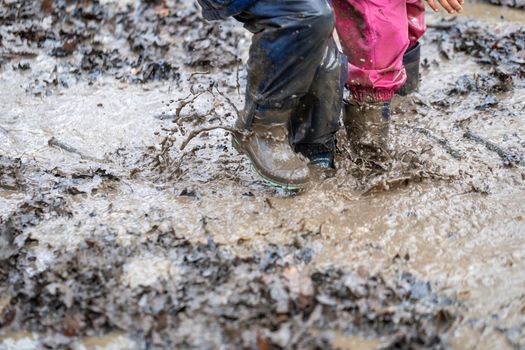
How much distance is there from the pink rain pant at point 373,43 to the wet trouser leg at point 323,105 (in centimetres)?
15

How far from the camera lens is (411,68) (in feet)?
13.6

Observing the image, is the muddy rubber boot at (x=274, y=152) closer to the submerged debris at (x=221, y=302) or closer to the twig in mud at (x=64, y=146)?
the submerged debris at (x=221, y=302)

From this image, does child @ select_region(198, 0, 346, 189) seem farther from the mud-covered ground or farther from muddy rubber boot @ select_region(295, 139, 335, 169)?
the mud-covered ground

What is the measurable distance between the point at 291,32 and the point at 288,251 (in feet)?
3.15

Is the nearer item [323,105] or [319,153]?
[323,105]

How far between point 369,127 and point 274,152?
Answer: 23.1 inches

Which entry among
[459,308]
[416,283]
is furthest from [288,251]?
[459,308]

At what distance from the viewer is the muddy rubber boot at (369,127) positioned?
3.41m

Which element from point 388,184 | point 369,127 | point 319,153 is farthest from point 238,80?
point 388,184

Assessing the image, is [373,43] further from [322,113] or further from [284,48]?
[284,48]

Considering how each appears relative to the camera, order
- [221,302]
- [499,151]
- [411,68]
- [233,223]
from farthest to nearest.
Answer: [411,68], [499,151], [233,223], [221,302]

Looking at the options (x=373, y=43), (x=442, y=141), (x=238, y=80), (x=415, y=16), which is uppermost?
(x=373, y=43)

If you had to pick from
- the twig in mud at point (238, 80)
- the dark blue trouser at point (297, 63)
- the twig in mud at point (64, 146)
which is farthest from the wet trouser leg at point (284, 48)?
the twig in mud at point (64, 146)

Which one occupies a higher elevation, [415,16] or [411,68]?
[415,16]
